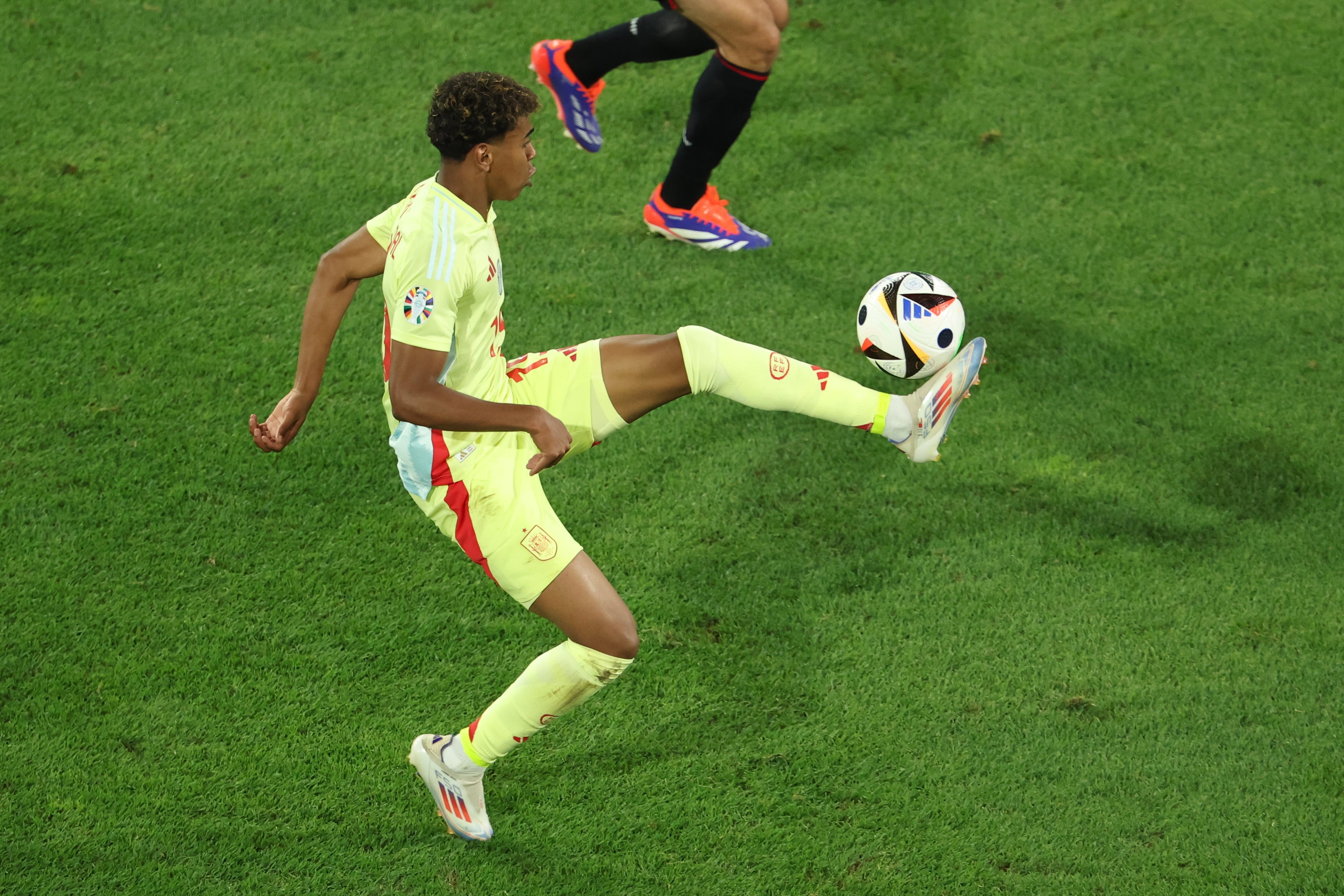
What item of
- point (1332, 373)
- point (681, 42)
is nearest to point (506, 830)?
point (681, 42)

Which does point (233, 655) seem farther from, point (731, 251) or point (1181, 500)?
point (1181, 500)

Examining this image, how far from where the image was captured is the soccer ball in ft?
11.8

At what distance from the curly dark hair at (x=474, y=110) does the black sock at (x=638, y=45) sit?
7.27 feet

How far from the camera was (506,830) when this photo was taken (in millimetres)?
3316

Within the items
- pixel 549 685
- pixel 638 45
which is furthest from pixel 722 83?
pixel 549 685

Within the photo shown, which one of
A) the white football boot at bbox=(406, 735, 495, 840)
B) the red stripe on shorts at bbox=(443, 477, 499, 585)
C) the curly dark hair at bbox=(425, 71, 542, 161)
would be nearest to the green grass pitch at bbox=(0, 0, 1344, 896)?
the white football boot at bbox=(406, 735, 495, 840)

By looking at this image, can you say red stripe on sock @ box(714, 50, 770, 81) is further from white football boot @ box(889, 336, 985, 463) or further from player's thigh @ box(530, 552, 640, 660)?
player's thigh @ box(530, 552, 640, 660)

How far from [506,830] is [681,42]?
10.5ft

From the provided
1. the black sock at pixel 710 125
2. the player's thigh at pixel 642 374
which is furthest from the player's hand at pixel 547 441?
the black sock at pixel 710 125

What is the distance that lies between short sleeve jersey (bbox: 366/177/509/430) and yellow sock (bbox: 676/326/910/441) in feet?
1.68

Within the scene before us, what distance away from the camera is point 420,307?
2766 mm

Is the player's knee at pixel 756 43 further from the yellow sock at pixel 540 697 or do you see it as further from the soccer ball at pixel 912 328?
the yellow sock at pixel 540 697

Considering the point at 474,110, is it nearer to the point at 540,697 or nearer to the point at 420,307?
the point at 420,307

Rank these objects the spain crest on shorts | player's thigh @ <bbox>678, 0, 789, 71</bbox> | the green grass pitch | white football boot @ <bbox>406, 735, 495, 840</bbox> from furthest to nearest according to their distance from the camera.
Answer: player's thigh @ <bbox>678, 0, 789, 71</bbox> → the green grass pitch → white football boot @ <bbox>406, 735, 495, 840</bbox> → the spain crest on shorts
